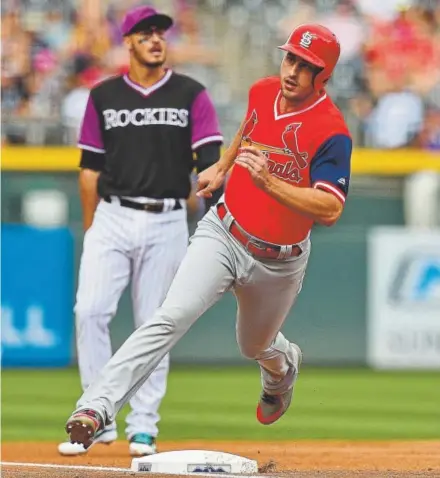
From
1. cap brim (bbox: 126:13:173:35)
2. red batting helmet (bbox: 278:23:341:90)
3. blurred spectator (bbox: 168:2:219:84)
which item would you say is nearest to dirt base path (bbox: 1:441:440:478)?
red batting helmet (bbox: 278:23:341:90)

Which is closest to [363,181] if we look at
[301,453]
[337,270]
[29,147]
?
[337,270]

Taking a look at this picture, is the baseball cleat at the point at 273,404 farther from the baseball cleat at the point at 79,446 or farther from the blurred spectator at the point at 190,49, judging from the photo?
the blurred spectator at the point at 190,49

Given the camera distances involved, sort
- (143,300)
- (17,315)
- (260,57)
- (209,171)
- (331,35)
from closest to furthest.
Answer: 1. (331,35)
2. (209,171)
3. (143,300)
4. (17,315)
5. (260,57)

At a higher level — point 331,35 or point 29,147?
point 331,35

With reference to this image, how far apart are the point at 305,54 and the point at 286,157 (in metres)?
0.44

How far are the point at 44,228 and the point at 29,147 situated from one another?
57.8 inches

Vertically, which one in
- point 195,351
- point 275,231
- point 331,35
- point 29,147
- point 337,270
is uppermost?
point 331,35

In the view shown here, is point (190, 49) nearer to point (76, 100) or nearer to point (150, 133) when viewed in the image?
point (76, 100)

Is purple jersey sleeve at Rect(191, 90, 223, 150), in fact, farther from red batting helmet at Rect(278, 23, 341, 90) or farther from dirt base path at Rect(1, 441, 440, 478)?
dirt base path at Rect(1, 441, 440, 478)

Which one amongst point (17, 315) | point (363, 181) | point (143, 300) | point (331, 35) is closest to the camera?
point (331, 35)

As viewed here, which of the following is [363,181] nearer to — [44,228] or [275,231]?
[44,228]

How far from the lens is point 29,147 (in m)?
13.1

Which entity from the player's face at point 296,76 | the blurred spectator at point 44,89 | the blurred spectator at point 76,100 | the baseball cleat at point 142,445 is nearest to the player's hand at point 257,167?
the player's face at point 296,76

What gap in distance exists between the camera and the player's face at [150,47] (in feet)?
21.4
